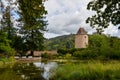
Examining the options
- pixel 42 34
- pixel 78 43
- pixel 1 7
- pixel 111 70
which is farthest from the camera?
pixel 78 43

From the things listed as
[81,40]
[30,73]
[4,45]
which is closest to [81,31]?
[81,40]

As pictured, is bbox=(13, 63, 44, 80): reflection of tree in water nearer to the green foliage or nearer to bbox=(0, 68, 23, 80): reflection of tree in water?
bbox=(0, 68, 23, 80): reflection of tree in water

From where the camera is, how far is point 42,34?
287 feet

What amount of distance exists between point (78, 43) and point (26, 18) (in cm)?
11578

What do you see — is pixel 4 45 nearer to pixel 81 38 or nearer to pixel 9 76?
pixel 9 76

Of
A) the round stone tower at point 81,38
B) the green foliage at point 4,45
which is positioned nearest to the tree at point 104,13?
the green foliage at point 4,45

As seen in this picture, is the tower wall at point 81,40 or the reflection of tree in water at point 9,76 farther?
the tower wall at point 81,40

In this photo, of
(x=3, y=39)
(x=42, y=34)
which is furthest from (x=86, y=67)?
(x=42, y=34)

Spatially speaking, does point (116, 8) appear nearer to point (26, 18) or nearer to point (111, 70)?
point (111, 70)

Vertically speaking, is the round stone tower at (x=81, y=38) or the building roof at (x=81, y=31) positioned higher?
the building roof at (x=81, y=31)

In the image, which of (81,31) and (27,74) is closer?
(27,74)

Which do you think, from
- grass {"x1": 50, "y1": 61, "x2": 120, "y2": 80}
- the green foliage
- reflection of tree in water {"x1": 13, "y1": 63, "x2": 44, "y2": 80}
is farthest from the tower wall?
grass {"x1": 50, "y1": 61, "x2": 120, "y2": 80}

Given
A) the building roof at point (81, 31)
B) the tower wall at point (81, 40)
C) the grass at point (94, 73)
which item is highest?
the building roof at point (81, 31)

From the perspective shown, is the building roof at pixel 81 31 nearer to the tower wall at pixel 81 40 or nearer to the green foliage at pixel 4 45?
the tower wall at pixel 81 40
